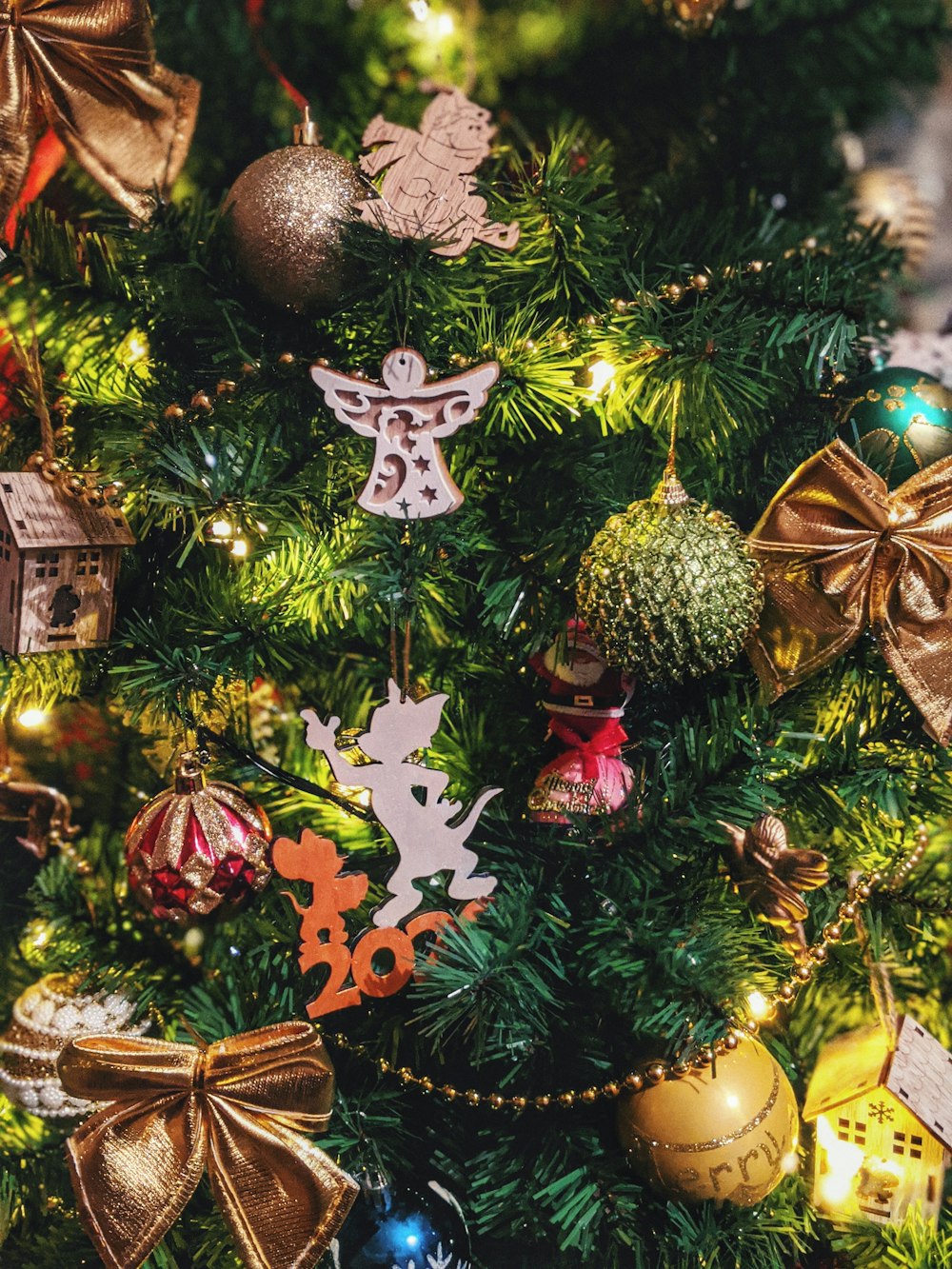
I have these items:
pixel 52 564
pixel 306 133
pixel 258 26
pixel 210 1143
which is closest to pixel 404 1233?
pixel 210 1143

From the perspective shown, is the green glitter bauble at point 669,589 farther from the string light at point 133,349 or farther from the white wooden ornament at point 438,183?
the string light at point 133,349

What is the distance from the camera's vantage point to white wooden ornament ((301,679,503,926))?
1.87 feet

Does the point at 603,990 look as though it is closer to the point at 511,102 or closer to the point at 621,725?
the point at 621,725

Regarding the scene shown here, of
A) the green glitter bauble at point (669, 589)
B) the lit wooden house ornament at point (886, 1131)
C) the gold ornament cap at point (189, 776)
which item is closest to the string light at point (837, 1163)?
the lit wooden house ornament at point (886, 1131)

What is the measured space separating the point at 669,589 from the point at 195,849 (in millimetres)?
340

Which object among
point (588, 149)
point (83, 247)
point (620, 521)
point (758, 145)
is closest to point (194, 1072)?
point (620, 521)

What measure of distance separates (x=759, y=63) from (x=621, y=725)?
64cm

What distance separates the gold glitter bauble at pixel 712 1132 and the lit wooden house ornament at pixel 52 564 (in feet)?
1.53

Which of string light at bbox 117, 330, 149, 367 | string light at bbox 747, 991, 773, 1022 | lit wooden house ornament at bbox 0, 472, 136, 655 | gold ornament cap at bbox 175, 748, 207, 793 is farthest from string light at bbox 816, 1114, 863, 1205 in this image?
string light at bbox 117, 330, 149, 367

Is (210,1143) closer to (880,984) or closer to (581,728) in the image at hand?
(581,728)

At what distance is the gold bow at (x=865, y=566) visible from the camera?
0.58 metres

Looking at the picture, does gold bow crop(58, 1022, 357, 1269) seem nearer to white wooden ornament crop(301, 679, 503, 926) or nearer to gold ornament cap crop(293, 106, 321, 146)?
white wooden ornament crop(301, 679, 503, 926)

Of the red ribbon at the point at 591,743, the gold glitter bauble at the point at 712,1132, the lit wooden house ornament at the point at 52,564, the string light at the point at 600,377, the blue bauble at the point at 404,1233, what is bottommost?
the blue bauble at the point at 404,1233

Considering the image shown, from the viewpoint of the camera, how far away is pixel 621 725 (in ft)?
2.26
